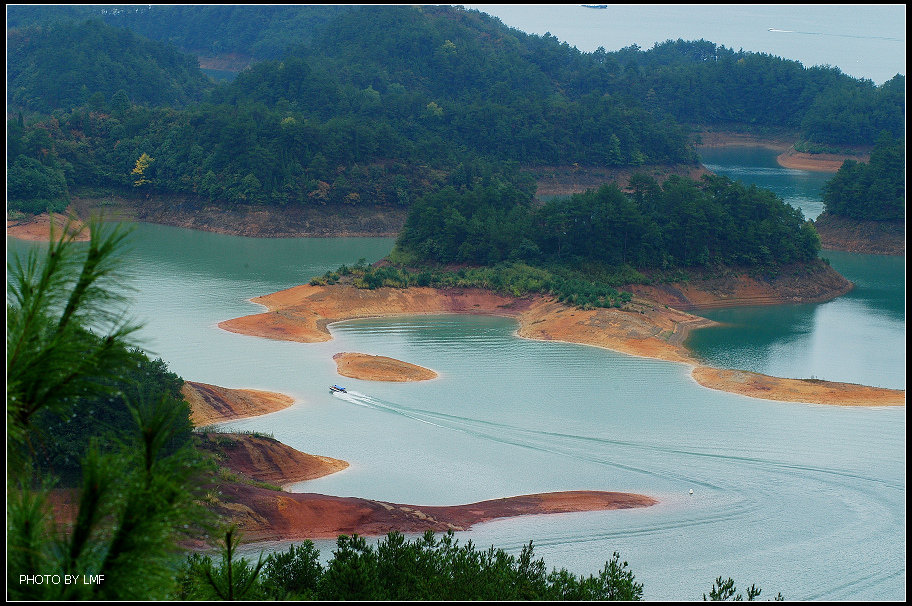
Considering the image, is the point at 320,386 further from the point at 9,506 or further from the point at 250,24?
the point at 250,24

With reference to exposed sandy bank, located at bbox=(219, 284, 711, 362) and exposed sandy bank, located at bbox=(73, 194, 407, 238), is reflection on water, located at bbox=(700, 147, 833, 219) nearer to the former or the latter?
exposed sandy bank, located at bbox=(73, 194, 407, 238)

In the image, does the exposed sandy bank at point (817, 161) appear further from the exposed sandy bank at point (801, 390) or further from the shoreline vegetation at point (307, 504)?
the shoreline vegetation at point (307, 504)

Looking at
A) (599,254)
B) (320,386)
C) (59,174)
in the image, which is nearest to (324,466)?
(320,386)

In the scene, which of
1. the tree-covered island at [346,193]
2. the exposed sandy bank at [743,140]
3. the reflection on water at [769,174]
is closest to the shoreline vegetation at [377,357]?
the tree-covered island at [346,193]

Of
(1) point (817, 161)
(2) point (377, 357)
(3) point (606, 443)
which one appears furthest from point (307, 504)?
(1) point (817, 161)

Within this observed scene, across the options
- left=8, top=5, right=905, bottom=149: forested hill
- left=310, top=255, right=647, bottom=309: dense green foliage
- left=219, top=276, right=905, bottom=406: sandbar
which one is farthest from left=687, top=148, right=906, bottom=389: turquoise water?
left=8, top=5, right=905, bottom=149: forested hill

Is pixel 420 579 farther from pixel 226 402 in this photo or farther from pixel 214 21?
pixel 214 21
